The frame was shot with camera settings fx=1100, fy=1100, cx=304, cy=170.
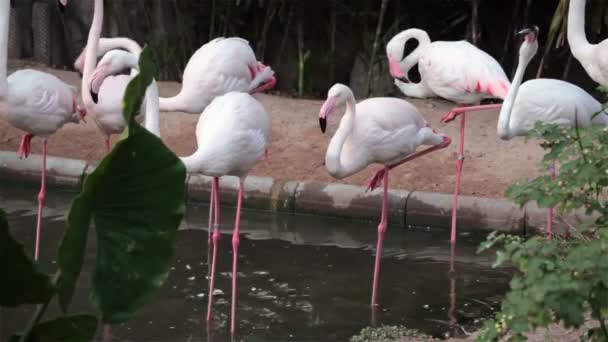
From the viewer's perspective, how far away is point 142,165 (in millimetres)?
2455

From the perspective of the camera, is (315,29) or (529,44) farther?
(315,29)

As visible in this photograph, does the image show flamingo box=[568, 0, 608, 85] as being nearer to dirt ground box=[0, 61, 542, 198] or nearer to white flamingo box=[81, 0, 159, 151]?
dirt ground box=[0, 61, 542, 198]

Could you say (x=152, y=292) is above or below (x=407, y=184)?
above

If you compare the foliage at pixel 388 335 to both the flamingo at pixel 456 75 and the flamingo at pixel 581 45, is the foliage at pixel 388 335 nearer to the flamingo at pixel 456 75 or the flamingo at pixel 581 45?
the flamingo at pixel 456 75

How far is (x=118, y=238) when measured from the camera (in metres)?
2.56

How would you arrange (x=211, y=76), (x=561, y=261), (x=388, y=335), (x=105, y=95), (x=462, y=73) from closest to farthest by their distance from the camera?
(x=561, y=261)
(x=388, y=335)
(x=105, y=95)
(x=211, y=76)
(x=462, y=73)

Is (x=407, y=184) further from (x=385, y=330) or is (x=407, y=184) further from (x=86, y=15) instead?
(x=86, y=15)

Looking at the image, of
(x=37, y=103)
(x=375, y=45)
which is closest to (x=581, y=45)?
(x=375, y=45)

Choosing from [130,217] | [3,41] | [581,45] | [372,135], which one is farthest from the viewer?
[581,45]

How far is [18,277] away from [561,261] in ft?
5.11

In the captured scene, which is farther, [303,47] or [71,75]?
[303,47]

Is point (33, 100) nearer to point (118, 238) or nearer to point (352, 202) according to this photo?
point (352, 202)

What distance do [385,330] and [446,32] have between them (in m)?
5.95

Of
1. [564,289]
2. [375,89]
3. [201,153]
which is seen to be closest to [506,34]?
[375,89]
